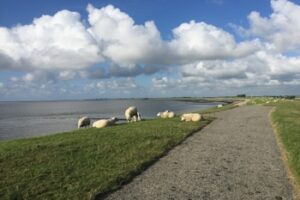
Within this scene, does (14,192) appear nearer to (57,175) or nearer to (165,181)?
(57,175)

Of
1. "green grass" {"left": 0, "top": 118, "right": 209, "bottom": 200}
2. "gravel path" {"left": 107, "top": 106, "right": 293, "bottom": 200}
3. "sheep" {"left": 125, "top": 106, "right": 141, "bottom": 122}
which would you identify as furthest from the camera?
"sheep" {"left": 125, "top": 106, "right": 141, "bottom": 122}

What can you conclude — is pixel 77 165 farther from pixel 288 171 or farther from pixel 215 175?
pixel 288 171

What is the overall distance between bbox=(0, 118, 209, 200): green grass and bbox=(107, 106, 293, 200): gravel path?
0.79 metres

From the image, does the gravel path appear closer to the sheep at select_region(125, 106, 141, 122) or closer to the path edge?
the path edge

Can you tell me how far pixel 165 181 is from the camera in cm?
1251

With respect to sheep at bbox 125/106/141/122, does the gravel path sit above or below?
below

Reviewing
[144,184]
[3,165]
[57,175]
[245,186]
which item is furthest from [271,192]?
[3,165]

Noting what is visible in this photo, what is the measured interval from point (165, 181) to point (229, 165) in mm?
4077

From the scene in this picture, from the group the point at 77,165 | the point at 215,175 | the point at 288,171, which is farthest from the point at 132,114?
the point at 215,175

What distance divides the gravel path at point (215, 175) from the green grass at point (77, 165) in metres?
0.79

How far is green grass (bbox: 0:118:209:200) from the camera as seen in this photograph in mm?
11359

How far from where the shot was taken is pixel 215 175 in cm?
1344

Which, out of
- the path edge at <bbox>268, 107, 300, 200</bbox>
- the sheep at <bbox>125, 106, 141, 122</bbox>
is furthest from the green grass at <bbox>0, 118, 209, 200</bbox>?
the sheep at <bbox>125, 106, 141, 122</bbox>

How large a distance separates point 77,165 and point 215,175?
5.82 metres
